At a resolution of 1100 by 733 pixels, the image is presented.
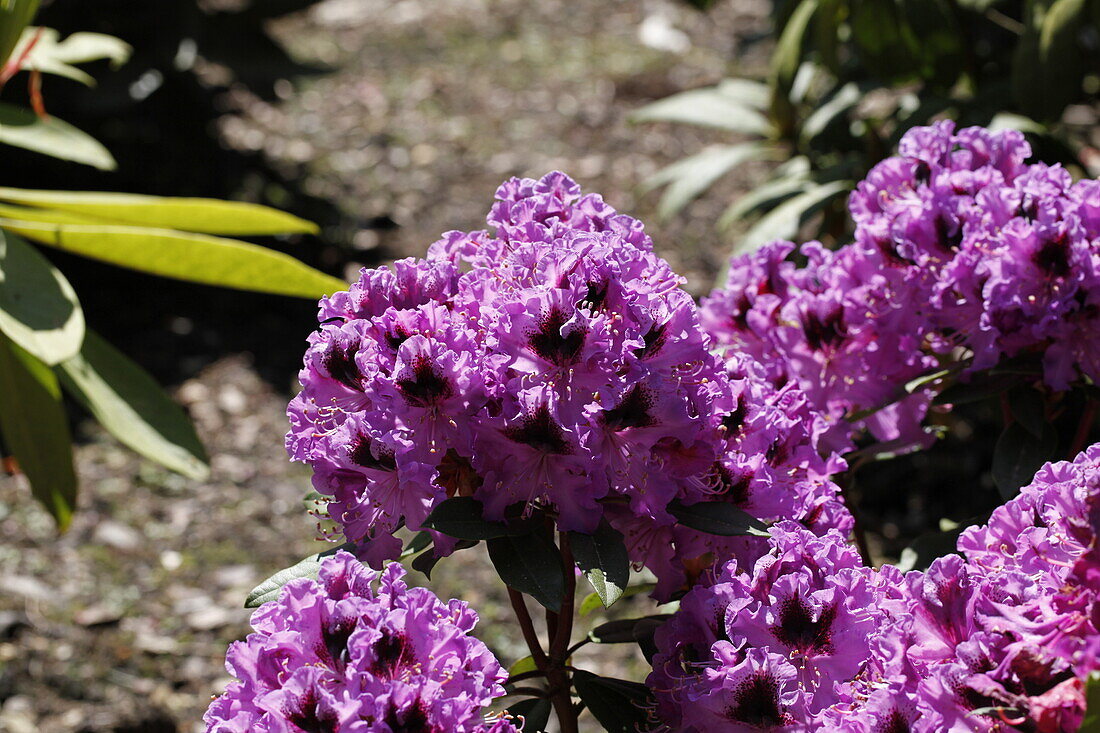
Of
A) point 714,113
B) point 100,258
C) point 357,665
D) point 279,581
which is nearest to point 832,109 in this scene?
point 714,113

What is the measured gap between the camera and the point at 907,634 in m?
0.86

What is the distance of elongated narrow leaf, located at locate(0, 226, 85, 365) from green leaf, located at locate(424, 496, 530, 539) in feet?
1.87

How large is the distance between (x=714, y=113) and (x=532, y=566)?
1.65 meters

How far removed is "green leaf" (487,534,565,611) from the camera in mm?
924

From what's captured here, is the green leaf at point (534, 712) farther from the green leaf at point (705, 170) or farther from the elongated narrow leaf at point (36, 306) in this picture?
the green leaf at point (705, 170)

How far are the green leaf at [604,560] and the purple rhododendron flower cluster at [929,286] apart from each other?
1.20 ft

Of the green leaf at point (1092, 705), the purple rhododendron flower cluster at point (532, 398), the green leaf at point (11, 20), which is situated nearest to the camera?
the green leaf at point (1092, 705)

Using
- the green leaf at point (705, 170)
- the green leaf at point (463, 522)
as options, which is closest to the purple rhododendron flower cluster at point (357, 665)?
the green leaf at point (463, 522)

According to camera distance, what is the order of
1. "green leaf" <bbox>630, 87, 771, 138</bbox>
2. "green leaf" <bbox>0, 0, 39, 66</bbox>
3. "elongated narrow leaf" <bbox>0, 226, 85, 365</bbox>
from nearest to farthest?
"elongated narrow leaf" <bbox>0, 226, 85, 365</bbox> < "green leaf" <bbox>0, 0, 39, 66</bbox> < "green leaf" <bbox>630, 87, 771, 138</bbox>

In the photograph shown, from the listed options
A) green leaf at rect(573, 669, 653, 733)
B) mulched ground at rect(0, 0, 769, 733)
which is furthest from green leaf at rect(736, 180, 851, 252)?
green leaf at rect(573, 669, 653, 733)

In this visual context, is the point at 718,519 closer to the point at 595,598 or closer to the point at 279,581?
the point at 595,598

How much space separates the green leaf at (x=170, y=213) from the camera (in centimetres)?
169

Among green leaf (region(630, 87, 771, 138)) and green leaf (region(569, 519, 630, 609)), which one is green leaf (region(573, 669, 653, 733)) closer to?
green leaf (region(569, 519, 630, 609))

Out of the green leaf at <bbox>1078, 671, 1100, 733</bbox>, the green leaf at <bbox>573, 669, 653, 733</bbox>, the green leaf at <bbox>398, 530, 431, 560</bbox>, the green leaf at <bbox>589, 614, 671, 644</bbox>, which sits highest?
the green leaf at <bbox>398, 530, 431, 560</bbox>
